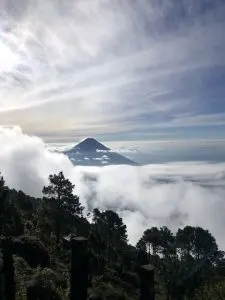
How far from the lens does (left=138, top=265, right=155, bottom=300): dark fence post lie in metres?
17.6

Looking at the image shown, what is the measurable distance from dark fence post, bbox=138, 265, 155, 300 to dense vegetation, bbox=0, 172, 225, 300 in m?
4.64

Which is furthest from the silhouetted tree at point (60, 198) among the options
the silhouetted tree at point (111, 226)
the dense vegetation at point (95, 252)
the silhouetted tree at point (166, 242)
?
the silhouetted tree at point (166, 242)

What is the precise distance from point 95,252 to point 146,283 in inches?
3076

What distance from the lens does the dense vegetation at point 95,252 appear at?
3294cm

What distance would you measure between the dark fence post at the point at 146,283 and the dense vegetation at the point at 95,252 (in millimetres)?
4642

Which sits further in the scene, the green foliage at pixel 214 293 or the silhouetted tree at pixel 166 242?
the silhouetted tree at pixel 166 242

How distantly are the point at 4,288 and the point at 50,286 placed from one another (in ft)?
20.0

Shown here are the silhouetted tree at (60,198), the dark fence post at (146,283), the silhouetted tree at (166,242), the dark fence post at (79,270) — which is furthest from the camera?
the silhouetted tree at (166,242)

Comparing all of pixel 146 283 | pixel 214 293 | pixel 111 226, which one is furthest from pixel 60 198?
pixel 146 283

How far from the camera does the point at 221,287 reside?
993 inches

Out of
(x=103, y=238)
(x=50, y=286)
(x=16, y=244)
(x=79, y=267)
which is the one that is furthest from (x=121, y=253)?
(x=79, y=267)

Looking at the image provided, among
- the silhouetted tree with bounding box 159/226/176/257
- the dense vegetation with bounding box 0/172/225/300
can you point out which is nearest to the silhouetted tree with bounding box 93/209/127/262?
the dense vegetation with bounding box 0/172/225/300

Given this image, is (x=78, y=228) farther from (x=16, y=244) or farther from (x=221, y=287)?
(x=221, y=287)

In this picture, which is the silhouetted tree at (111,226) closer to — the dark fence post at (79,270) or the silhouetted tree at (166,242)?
the silhouetted tree at (166,242)
